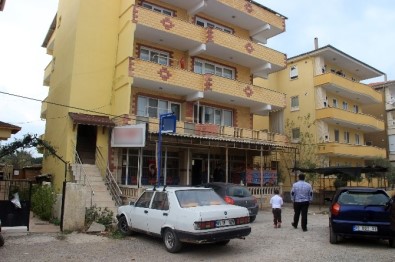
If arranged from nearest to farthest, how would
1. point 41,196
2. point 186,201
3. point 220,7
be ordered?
point 186,201
point 41,196
point 220,7

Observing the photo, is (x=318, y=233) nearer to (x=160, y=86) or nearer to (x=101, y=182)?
(x=101, y=182)

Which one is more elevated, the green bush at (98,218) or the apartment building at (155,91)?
the apartment building at (155,91)

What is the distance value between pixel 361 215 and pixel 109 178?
41.2ft

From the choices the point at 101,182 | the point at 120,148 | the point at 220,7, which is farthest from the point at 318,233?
the point at 220,7

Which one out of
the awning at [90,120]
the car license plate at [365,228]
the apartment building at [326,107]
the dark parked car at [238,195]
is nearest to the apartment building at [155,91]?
Answer: the awning at [90,120]

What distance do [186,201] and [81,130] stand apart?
42.7 ft

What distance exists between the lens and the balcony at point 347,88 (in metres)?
31.8

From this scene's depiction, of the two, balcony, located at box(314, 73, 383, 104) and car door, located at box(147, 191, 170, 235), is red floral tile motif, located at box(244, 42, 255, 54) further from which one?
car door, located at box(147, 191, 170, 235)

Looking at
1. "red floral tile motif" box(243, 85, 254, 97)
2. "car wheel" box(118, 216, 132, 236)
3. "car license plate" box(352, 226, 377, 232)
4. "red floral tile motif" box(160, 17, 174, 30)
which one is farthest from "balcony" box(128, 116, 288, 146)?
"car license plate" box(352, 226, 377, 232)

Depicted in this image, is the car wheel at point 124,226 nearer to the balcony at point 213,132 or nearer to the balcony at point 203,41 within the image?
the balcony at point 213,132

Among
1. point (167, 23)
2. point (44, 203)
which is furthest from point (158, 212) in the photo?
point (167, 23)

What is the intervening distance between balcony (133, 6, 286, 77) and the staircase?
819 cm

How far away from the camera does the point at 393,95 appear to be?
42.2m

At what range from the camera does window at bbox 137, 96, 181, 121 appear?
2125 centimetres
